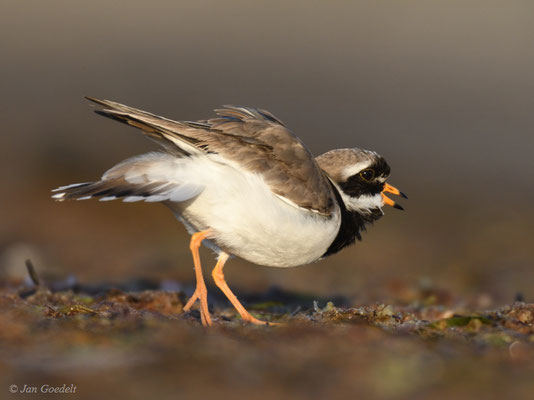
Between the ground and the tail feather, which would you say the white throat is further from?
the tail feather

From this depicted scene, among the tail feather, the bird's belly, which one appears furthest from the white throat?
the tail feather

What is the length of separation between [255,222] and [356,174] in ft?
5.39

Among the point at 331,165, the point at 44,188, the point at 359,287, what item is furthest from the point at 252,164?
the point at 44,188

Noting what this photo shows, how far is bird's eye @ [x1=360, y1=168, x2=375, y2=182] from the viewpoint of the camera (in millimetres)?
7625

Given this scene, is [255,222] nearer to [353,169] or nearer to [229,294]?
[229,294]

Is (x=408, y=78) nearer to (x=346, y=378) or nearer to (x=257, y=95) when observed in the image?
(x=257, y=95)

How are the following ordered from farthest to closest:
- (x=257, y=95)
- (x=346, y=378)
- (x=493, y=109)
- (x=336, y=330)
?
(x=493, y=109) → (x=257, y=95) → (x=336, y=330) → (x=346, y=378)

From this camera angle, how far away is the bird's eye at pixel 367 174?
762 cm

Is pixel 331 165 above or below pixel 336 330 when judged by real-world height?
A: above

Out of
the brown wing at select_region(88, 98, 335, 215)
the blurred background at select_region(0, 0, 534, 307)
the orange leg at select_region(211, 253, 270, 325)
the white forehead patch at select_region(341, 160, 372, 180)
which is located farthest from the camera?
the blurred background at select_region(0, 0, 534, 307)

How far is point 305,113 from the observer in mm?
24484

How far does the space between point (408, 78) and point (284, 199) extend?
25.4 metres

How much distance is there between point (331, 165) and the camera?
7574 mm

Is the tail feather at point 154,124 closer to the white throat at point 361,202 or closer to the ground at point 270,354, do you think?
the ground at point 270,354
